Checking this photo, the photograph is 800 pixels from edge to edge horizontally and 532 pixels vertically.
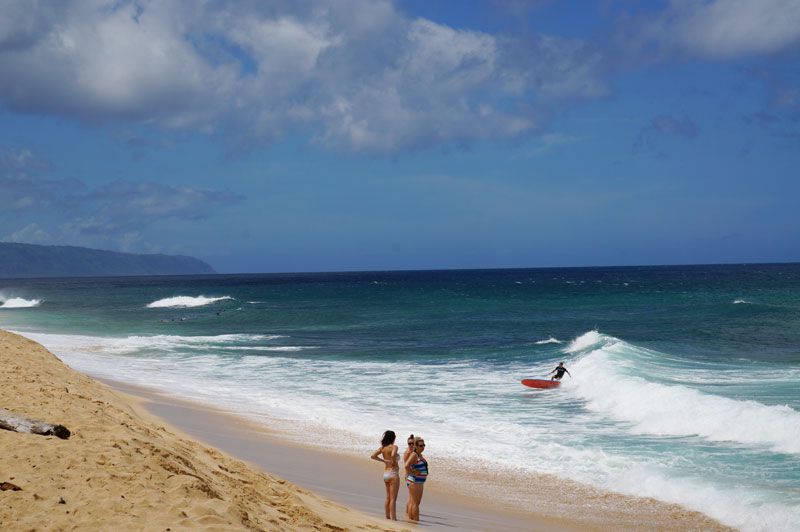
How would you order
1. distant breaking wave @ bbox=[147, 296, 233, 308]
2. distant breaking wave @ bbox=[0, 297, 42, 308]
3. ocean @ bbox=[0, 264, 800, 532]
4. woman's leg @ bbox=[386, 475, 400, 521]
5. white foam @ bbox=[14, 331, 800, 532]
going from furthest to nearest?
distant breaking wave @ bbox=[0, 297, 42, 308]
distant breaking wave @ bbox=[147, 296, 233, 308]
ocean @ bbox=[0, 264, 800, 532]
white foam @ bbox=[14, 331, 800, 532]
woman's leg @ bbox=[386, 475, 400, 521]

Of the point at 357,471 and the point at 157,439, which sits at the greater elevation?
the point at 157,439

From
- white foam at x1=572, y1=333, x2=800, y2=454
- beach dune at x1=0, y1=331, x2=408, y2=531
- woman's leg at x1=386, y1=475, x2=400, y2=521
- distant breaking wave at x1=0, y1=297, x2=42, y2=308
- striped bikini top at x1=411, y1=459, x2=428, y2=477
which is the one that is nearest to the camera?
beach dune at x1=0, y1=331, x2=408, y2=531

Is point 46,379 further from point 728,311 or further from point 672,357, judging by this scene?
point 728,311

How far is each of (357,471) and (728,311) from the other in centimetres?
3764

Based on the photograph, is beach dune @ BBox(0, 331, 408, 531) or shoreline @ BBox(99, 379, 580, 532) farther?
shoreline @ BBox(99, 379, 580, 532)

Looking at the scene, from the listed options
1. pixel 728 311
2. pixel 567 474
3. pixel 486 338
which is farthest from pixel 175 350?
pixel 728 311

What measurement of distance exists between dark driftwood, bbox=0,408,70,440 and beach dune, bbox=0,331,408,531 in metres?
0.12

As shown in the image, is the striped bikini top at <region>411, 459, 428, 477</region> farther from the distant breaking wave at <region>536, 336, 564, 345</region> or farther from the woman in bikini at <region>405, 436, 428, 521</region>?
the distant breaking wave at <region>536, 336, 564, 345</region>

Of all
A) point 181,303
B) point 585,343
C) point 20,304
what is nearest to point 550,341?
point 585,343

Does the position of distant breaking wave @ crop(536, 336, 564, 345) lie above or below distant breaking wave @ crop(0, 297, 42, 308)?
above

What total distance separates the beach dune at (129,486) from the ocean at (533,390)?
437cm

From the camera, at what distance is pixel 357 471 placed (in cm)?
1101

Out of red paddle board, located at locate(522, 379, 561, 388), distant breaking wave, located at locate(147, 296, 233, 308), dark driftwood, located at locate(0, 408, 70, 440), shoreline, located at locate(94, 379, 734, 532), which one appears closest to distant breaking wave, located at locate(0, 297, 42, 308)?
distant breaking wave, located at locate(147, 296, 233, 308)

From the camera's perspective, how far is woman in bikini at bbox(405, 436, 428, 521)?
329 inches
